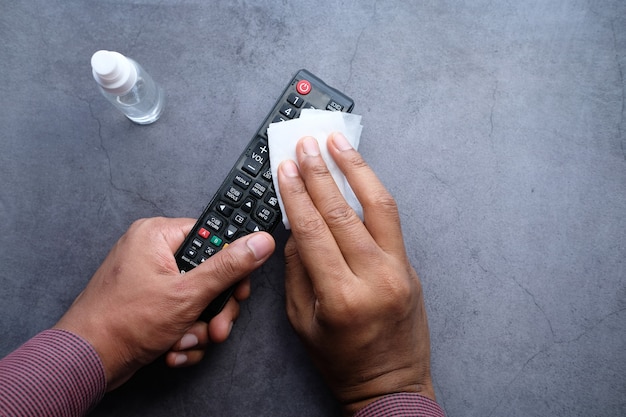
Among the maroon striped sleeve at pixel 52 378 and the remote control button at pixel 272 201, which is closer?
the maroon striped sleeve at pixel 52 378

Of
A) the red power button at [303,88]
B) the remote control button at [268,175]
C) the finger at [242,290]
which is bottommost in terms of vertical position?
the finger at [242,290]

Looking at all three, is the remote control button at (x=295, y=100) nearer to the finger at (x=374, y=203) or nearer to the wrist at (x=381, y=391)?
the finger at (x=374, y=203)

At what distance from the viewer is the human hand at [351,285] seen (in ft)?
1.59

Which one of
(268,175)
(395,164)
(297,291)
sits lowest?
(297,291)

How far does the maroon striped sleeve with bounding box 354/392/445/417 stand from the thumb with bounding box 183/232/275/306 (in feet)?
0.74

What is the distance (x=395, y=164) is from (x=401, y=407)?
0.34 meters

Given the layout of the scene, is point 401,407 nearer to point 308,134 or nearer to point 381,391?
point 381,391

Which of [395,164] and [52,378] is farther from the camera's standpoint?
[395,164]

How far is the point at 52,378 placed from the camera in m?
0.49

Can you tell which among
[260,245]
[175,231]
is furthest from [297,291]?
[175,231]

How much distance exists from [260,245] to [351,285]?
125 mm

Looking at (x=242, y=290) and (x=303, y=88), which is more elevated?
(x=303, y=88)

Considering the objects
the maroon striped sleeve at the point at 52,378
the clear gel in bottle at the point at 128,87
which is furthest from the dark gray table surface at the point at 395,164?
the maroon striped sleeve at the point at 52,378

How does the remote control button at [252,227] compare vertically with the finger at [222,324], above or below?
above
